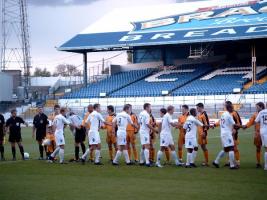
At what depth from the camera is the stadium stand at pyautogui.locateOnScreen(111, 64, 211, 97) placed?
5203 centimetres

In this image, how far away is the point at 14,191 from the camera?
13016 mm

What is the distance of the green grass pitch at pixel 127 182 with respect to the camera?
12.2 m

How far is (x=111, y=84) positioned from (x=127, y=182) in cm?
4386

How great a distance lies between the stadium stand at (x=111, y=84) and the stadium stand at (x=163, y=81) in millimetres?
1425

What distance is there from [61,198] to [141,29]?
4349 cm

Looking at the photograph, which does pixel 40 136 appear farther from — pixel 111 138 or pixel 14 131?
pixel 111 138

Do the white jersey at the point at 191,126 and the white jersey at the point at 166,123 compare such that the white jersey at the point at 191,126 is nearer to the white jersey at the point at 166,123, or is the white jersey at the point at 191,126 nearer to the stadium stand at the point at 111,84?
the white jersey at the point at 166,123

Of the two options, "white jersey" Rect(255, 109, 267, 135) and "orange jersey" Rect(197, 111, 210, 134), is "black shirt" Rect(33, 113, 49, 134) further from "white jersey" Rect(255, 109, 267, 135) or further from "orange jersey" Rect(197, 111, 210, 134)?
"white jersey" Rect(255, 109, 267, 135)

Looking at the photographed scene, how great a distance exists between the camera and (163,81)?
54.4m

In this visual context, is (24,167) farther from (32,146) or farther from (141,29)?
(141,29)

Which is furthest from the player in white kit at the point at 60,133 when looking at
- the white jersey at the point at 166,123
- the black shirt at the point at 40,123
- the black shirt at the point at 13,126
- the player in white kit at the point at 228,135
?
the player in white kit at the point at 228,135

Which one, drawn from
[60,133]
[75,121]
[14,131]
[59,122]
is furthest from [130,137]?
[14,131]

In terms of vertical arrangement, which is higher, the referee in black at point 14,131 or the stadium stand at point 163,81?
the stadium stand at point 163,81

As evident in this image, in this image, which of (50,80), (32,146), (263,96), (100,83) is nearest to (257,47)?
(263,96)
